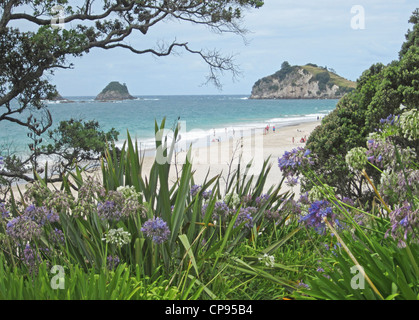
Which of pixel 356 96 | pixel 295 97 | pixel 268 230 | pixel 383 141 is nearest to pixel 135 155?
pixel 268 230

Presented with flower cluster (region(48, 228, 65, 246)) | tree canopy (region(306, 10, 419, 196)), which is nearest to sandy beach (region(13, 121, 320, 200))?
tree canopy (region(306, 10, 419, 196))

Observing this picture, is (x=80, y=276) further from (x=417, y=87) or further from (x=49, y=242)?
(x=417, y=87)

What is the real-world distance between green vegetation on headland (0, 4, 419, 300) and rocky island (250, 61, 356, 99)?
12640cm

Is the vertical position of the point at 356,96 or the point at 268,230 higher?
the point at 356,96

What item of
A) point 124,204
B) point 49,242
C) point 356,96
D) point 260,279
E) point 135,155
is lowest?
point 260,279

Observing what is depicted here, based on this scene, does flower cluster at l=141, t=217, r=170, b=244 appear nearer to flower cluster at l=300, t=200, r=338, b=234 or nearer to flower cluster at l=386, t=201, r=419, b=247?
flower cluster at l=300, t=200, r=338, b=234

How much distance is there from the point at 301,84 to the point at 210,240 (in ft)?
443

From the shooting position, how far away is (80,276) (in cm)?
262

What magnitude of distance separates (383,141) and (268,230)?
66.5 inches

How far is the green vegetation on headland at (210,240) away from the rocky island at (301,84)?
126m

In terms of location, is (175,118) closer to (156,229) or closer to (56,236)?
(56,236)


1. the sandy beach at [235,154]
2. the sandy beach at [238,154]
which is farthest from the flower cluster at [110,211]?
the sandy beach at [238,154]

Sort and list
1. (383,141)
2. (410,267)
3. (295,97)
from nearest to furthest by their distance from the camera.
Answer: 1. (410,267)
2. (383,141)
3. (295,97)

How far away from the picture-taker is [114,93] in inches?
4245
